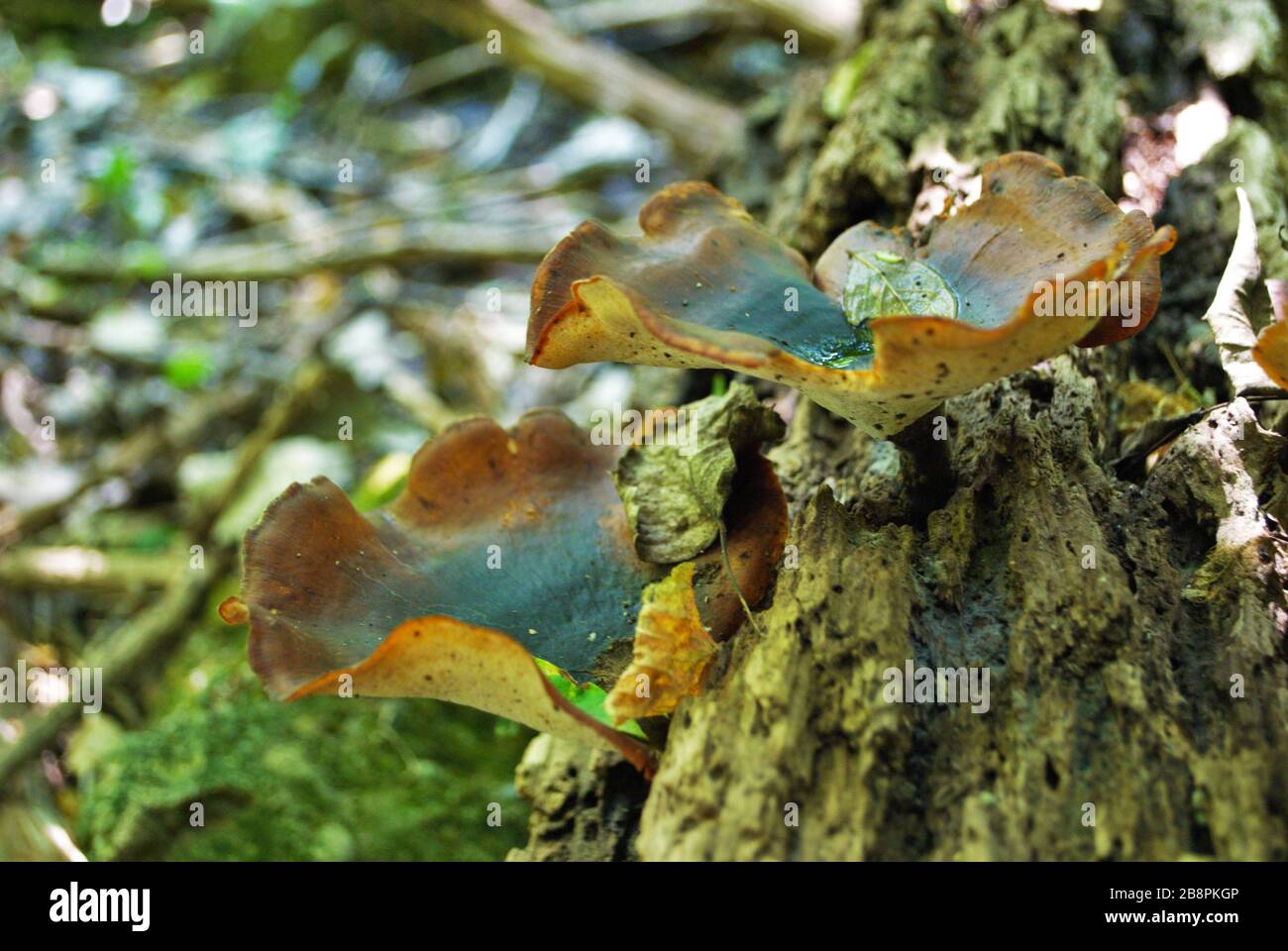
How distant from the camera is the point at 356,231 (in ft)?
21.0

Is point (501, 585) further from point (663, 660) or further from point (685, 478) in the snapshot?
point (663, 660)

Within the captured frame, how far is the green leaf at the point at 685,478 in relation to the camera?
7.68 ft

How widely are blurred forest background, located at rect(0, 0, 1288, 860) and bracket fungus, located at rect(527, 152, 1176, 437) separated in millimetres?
772

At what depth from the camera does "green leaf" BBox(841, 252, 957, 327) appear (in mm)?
2428

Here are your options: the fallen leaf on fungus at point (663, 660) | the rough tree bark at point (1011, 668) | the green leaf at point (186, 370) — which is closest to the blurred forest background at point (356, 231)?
the green leaf at point (186, 370)


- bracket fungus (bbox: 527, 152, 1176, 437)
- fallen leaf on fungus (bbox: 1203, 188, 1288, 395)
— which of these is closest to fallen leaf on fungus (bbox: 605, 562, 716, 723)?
bracket fungus (bbox: 527, 152, 1176, 437)

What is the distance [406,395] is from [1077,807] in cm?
446

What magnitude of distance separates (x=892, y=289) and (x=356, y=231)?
4.73 metres

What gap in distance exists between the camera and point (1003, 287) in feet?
7.70

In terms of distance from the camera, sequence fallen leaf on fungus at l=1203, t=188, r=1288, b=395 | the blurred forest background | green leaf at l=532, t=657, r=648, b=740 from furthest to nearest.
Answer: the blurred forest background < fallen leaf on fungus at l=1203, t=188, r=1288, b=395 < green leaf at l=532, t=657, r=648, b=740

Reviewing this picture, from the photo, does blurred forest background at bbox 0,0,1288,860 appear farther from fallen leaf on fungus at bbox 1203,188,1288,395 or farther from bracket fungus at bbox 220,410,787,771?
bracket fungus at bbox 220,410,787,771

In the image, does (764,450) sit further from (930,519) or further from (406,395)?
(406,395)

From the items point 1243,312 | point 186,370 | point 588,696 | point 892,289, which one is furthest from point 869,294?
point 186,370
